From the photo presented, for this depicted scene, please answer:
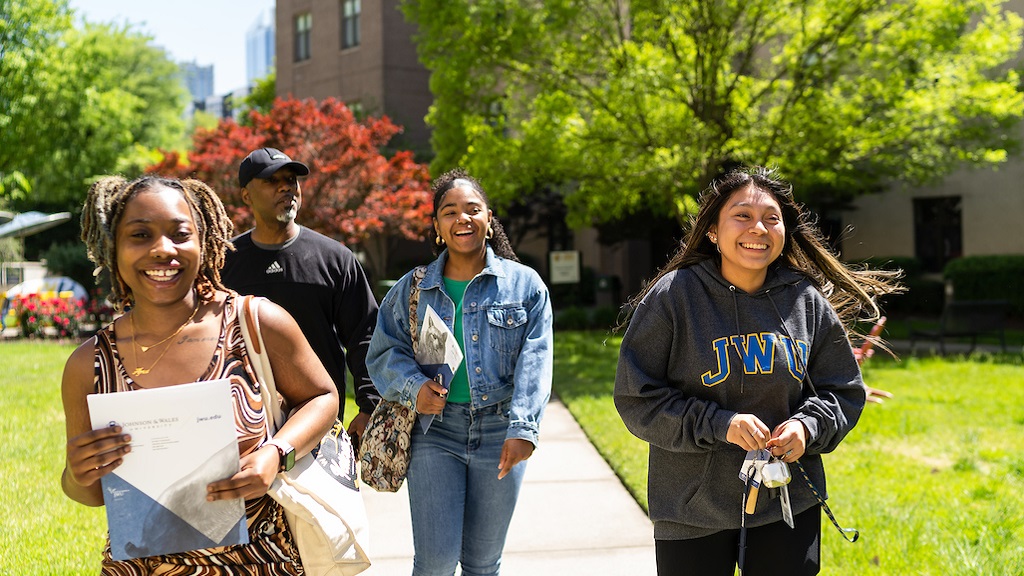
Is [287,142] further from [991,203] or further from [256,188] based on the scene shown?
[991,203]

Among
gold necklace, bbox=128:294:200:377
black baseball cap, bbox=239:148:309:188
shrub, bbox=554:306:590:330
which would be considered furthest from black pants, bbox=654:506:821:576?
shrub, bbox=554:306:590:330

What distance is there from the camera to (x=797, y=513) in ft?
8.95

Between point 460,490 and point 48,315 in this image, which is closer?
point 460,490

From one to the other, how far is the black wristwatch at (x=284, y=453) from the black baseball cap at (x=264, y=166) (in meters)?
1.94

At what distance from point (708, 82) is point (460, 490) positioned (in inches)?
422

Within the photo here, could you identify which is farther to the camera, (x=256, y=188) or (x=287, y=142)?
(x=287, y=142)

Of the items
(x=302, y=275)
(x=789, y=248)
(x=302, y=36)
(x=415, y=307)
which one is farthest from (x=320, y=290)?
(x=302, y=36)

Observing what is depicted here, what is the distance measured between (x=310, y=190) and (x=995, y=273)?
46.8 ft

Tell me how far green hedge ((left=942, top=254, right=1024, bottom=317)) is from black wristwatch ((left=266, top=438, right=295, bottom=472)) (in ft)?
61.7

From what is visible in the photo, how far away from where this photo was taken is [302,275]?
3.85m

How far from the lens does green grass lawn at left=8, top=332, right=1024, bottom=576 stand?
4.66 m

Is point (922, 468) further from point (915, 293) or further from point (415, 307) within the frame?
point (915, 293)

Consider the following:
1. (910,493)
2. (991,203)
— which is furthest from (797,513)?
(991,203)

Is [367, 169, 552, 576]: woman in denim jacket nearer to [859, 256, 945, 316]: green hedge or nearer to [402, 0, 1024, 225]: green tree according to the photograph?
[402, 0, 1024, 225]: green tree
